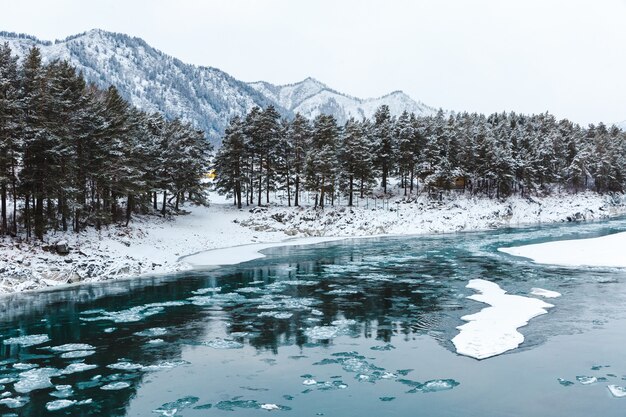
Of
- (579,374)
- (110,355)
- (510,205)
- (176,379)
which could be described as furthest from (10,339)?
(510,205)

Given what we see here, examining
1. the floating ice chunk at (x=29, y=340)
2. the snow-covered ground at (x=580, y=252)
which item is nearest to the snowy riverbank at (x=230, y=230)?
the floating ice chunk at (x=29, y=340)

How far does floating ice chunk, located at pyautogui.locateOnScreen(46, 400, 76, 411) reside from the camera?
12047mm

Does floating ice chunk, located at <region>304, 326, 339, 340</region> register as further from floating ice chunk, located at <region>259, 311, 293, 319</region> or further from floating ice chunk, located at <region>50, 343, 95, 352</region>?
floating ice chunk, located at <region>50, 343, 95, 352</region>

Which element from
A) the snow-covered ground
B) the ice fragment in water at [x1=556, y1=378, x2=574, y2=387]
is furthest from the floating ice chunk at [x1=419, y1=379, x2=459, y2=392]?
the snow-covered ground

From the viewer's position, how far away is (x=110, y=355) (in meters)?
16.3

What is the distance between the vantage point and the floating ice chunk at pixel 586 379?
1330 cm

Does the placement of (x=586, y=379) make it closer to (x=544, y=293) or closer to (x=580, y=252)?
(x=544, y=293)

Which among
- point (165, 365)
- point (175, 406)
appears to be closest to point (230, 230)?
point (165, 365)

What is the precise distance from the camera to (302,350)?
1675cm

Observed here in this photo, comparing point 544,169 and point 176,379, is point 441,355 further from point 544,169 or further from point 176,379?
point 544,169

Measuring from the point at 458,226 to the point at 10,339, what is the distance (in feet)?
192

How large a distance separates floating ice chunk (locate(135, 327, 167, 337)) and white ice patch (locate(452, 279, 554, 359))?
36.4 feet

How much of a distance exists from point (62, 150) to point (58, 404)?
25142mm

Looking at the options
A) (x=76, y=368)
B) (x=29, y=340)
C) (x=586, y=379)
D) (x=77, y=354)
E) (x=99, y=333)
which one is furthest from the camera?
(x=99, y=333)
